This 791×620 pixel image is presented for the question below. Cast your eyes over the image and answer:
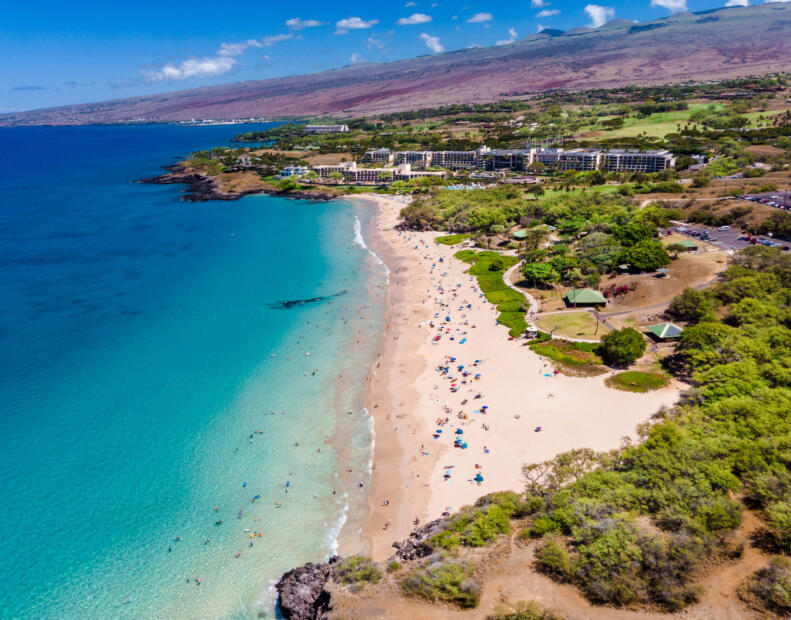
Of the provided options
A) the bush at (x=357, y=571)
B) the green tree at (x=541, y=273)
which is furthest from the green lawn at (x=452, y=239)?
the bush at (x=357, y=571)

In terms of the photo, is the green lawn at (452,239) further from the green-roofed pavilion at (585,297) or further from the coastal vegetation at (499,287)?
the green-roofed pavilion at (585,297)

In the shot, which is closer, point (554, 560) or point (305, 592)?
point (554, 560)

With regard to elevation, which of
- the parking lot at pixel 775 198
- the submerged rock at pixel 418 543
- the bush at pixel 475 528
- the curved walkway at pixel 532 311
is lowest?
the submerged rock at pixel 418 543

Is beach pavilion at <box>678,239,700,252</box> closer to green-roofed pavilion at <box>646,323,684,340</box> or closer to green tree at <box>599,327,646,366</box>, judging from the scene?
green-roofed pavilion at <box>646,323,684,340</box>

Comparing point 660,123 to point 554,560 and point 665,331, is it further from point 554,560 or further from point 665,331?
point 554,560

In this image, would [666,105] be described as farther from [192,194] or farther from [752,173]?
[192,194]

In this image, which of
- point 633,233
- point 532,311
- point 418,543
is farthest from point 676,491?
point 633,233

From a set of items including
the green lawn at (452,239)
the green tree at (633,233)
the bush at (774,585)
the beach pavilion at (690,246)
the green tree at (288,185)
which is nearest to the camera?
the bush at (774,585)
